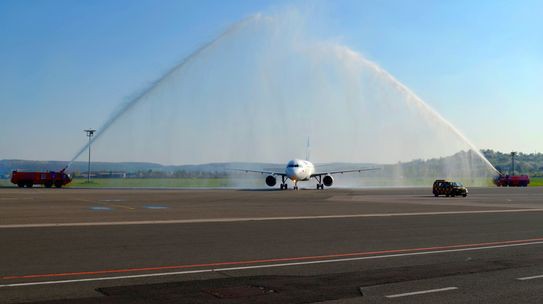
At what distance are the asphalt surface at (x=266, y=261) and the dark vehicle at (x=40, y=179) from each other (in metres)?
51.4

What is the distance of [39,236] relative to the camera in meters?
18.3

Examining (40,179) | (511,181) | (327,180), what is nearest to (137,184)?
(40,179)

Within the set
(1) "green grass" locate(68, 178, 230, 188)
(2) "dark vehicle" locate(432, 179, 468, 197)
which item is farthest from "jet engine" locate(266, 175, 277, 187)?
(2) "dark vehicle" locate(432, 179, 468, 197)

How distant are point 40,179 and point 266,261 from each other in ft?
220

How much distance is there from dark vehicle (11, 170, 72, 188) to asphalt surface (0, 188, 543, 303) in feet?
169

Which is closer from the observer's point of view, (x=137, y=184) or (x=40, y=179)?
(x=40, y=179)

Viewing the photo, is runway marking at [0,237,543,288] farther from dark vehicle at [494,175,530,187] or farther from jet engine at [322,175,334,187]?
dark vehicle at [494,175,530,187]

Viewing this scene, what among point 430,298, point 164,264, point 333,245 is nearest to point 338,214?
point 333,245

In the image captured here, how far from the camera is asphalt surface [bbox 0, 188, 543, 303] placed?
9.95 m

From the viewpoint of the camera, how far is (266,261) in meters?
13.8

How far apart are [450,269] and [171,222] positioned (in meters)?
14.2

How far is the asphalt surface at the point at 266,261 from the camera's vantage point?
9945mm

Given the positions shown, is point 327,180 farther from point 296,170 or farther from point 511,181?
point 511,181

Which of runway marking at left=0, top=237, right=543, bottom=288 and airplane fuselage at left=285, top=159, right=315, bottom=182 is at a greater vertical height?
airplane fuselage at left=285, top=159, right=315, bottom=182
